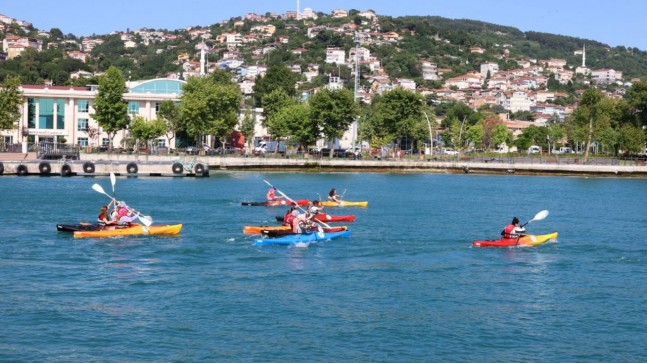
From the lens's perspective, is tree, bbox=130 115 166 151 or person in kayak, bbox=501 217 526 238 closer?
person in kayak, bbox=501 217 526 238

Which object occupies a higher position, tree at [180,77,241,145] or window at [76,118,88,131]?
tree at [180,77,241,145]

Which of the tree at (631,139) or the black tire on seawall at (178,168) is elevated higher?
the tree at (631,139)

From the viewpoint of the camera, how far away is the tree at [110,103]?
93.4 m

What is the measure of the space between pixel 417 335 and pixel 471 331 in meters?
1.63

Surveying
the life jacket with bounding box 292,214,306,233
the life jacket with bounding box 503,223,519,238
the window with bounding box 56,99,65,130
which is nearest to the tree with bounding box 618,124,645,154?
the window with bounding box 56,99,65,130

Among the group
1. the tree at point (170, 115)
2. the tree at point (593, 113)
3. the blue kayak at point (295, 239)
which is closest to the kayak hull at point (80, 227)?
the blue kayak at point (295, 239)

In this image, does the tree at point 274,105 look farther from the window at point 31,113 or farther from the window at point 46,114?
the window at point 31,113

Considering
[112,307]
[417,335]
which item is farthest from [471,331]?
[112,307]

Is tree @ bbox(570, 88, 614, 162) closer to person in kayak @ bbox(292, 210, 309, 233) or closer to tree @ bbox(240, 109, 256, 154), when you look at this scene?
tree @ bbox(240, 109, 256, 154)

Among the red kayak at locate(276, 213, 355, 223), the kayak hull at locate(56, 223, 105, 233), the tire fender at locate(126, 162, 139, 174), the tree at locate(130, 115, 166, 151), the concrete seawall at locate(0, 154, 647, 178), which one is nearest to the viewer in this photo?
the kayak hull at locate(56, 223, 105, 233)

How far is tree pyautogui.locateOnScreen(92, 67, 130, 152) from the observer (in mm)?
93438

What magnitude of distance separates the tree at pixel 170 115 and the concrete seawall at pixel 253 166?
919 centimetres

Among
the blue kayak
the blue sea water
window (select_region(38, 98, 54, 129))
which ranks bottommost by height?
the blue sea water

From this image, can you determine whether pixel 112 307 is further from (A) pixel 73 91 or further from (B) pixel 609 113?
(B) pixel 609 113
